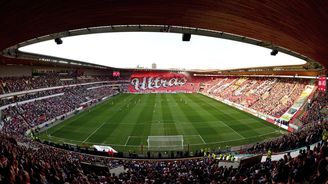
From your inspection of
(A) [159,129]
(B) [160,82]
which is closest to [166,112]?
(A) [159,129]

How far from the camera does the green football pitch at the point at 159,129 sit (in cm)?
2539

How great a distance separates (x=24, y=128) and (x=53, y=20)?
23.6 meters

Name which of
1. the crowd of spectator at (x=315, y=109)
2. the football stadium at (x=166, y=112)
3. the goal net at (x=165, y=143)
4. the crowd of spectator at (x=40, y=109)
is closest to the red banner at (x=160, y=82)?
the football stadium at (x=166, y=112)

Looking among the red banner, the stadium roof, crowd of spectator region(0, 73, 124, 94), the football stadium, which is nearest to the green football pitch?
the football stadium

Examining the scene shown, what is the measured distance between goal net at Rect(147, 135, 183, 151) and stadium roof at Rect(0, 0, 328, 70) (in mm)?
15326

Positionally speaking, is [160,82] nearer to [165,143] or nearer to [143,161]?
[165,143]

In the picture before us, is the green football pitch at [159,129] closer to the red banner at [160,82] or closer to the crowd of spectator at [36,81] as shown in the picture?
the crowd of spectator at [36,81]

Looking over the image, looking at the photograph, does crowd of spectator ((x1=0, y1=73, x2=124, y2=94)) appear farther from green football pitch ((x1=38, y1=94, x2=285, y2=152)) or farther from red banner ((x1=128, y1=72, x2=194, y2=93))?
red banner ((x1=128, y1=72, x2=194, y2=93))

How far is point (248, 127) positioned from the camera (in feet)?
103

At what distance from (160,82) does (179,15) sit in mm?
80431

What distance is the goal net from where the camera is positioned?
23422mm

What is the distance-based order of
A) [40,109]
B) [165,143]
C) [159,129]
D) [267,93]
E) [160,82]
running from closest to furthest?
[165,143]
[159,129]
[40,109]
[267,93]
[160,82]

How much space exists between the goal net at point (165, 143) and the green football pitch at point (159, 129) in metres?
0.59

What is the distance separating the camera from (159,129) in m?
30.6
